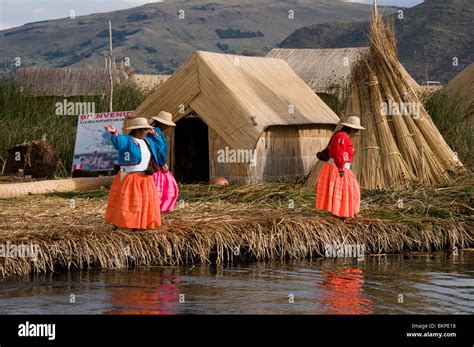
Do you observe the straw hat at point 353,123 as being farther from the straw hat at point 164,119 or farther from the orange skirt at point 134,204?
the orange skirt at point 134,204

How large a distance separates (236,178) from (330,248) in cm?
407

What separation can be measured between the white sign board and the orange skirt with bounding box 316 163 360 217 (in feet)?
16.9

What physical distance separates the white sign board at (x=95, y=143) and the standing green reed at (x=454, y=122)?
15.2ft

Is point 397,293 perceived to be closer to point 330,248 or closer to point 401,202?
point 330,248

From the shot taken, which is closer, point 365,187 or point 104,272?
point 104,272

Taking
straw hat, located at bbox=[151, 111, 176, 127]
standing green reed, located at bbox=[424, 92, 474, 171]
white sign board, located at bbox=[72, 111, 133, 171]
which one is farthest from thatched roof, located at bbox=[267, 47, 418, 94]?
straw hat, located at bbox=[151, 111, 176, 127]

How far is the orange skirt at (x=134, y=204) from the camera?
34.2ft

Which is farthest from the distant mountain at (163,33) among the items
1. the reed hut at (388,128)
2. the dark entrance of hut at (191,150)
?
the reed hut at (388,128)

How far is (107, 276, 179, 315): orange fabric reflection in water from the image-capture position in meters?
8.25

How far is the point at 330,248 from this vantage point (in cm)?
1102

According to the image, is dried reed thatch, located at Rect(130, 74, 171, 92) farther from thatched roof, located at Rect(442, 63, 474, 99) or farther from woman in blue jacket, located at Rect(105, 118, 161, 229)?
woman in blue jacket, located at Rect(105, 118, 161, 229)

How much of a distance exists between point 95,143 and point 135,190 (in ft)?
20.0

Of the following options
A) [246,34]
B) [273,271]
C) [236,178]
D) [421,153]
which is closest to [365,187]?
[421,153]
